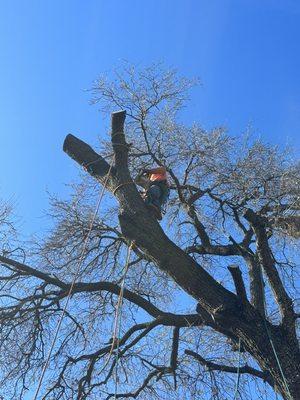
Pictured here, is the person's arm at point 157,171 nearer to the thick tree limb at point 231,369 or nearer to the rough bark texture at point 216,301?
the rough bark texture at point 216,301

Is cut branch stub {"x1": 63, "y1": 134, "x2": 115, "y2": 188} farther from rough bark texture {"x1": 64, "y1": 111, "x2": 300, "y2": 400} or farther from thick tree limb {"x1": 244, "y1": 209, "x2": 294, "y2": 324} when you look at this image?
thick tree limb {"x1": 244, "y1": 209, "x2": 294, "y2": 324}

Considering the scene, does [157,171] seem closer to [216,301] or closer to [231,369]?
[216,301]

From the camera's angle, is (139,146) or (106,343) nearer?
(106,343)

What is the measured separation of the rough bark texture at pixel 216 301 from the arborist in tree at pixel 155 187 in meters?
0.33

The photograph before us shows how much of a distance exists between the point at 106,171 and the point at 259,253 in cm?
189

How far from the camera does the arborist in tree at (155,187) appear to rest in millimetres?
6637

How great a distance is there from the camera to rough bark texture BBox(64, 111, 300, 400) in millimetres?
5809

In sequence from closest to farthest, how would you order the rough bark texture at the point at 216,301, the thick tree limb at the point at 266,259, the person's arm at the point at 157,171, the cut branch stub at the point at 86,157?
the rough bark texture at the point at 216,301 → the thick tree limb at the point at 266,259 → the cut branch stub at the point at 86,157 → the person's arm at the point at 157,171

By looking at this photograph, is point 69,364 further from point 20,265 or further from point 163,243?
point 163,243

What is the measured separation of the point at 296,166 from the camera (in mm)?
7508

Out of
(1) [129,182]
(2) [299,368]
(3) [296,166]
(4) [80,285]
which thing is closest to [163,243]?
(1) [129,182]

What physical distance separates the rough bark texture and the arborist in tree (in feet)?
1.09

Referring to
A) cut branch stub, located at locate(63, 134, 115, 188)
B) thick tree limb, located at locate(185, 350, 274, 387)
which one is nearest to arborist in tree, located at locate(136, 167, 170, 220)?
cut branch stub, located at locate(63, 134, 115, 188)

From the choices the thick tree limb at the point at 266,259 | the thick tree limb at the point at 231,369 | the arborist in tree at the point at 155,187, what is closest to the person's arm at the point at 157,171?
the arborist in tree at the point at 155,187
